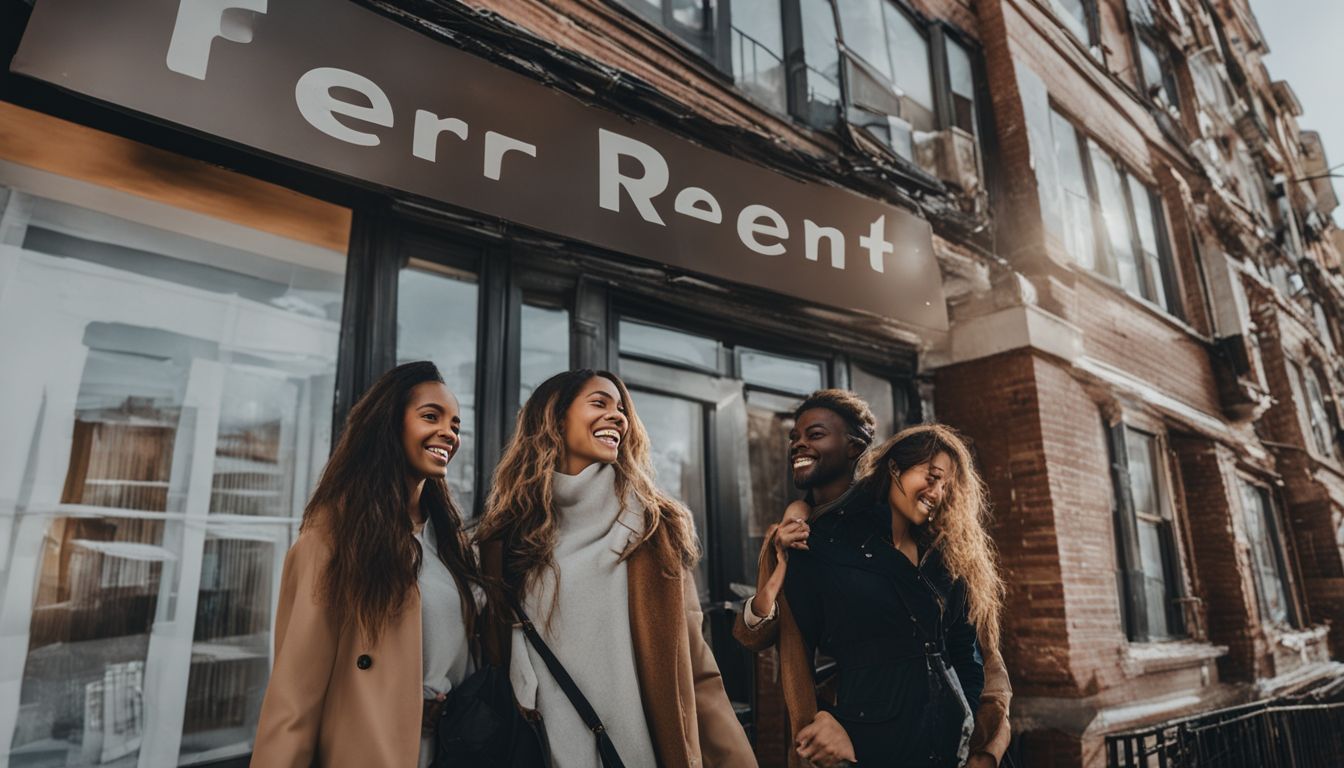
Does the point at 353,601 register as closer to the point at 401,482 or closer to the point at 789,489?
the point at 401,482

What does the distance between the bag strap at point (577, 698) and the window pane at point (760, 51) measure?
14.2 feet

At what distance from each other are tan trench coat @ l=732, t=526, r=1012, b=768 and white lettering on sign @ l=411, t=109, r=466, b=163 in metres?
2.05

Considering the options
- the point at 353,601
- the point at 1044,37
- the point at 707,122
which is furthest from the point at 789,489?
the point at 1044,37

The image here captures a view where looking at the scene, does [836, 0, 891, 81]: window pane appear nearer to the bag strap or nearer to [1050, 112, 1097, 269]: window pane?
[1050, 112, 1097, 269]: window pane

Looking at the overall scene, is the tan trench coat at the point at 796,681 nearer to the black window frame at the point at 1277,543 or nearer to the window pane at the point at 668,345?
the window pane at the point at 668,345

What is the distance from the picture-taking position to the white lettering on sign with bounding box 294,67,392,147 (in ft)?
9.00

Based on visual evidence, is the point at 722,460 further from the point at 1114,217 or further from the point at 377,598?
the point at 1114,217

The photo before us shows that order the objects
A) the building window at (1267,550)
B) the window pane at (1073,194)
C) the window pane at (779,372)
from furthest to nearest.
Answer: the building window at (1267,550), the window pane at (1073,194), the window pane at (779,372)

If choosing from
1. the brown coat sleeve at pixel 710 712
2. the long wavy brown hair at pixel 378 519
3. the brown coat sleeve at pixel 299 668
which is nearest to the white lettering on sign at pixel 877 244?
the brown coat sleeve at pixel 710 712

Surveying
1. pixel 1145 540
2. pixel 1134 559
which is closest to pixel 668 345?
pixel 1134 559

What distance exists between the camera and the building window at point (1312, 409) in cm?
1116

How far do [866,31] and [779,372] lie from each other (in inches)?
133

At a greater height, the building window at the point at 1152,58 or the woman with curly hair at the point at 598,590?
the building window at the point at 1152,58

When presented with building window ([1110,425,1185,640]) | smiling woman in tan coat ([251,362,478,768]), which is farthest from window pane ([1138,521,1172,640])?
smiling woman in tan coat ([251,362,478,768])
